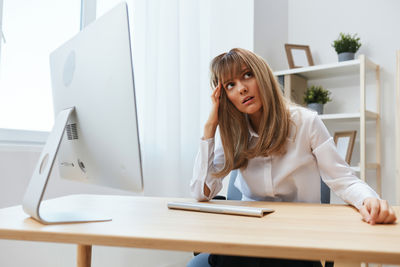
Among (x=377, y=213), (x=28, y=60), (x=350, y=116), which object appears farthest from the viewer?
(x=350, y=116)

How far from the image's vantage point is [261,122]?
1227 mm

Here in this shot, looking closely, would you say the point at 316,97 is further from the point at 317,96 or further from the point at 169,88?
the point at 169,88

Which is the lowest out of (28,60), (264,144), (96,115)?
(264,144)

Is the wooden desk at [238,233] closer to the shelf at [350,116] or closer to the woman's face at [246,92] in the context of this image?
the woman's face at [246,92]

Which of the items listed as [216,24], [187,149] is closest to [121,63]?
[187,149]

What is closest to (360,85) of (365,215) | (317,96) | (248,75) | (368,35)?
(317,96)

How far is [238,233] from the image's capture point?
65 centimetres

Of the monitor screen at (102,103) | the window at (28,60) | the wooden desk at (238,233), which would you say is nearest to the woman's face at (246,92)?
the wooden desk at (238,233)

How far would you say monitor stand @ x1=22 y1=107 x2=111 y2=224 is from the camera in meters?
0.78

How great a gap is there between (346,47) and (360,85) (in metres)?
0.30

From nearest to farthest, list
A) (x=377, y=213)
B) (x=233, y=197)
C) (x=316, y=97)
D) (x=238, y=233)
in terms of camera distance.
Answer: (x=238, y=233)
(x=377, y=213)
(x=233, y=197)
(x=316, y=97)

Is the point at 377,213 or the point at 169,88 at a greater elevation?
the point at 169,88

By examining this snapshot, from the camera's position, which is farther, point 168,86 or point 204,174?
point 168,86

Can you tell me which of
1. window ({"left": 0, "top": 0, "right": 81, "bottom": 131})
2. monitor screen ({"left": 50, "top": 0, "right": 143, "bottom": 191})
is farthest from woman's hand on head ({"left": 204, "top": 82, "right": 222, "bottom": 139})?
window ({"left": 0, "top": 0, "right": 81, "bottom": 131})
